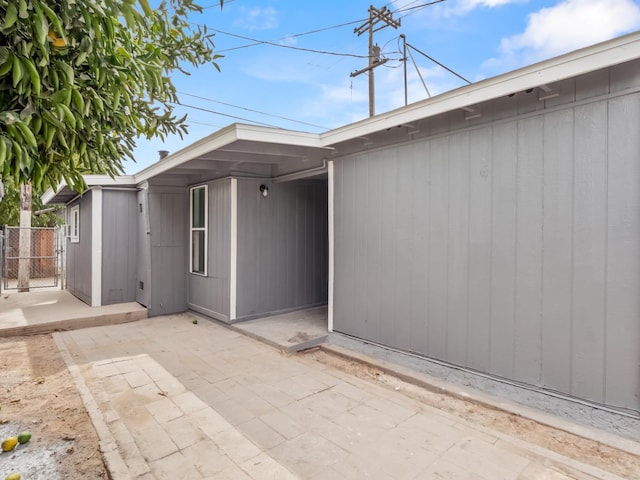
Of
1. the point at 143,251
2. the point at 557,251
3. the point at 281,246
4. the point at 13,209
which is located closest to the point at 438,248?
the point at 557,251

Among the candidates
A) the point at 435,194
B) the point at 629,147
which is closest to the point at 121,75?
the point at 435,194

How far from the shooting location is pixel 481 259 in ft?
10.3

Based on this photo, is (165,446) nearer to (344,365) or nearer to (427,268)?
(344,365)

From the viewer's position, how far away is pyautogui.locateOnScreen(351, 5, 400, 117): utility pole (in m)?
10.2

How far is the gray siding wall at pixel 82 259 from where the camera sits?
696 centimetres

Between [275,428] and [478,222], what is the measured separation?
2310 millimetres

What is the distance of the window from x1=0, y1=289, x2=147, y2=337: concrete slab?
45.1 inches

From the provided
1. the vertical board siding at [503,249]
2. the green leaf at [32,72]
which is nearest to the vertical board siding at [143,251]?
the vertical board siding at [503,249]

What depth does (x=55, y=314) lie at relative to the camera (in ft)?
19.5

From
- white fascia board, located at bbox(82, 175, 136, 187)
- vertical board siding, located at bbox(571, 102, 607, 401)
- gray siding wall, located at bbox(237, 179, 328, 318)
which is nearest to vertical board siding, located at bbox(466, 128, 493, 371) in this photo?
vertical board siding, located at bbox(571, 102, 607, 401)

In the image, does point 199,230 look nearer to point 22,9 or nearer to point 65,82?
point 65,82

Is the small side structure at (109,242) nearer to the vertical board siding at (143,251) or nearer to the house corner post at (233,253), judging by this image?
the vertical board siding at (143,251)

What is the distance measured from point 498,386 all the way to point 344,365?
1.54 meters

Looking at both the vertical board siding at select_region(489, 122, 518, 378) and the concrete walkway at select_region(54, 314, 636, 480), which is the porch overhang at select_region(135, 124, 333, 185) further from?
the concrete walkway at select_region(54, 314, 636, 480)
